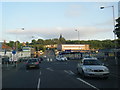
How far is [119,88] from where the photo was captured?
38.9ft

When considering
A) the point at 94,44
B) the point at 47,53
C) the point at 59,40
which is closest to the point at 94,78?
the point at 94,44

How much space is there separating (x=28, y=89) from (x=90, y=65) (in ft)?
23.0

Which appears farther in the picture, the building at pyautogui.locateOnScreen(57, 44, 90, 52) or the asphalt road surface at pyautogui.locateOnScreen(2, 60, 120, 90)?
the building at pyautogui.locateOnScreen(57, 44, 90, 52)

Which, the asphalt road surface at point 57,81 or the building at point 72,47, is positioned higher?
the building at point 72,47

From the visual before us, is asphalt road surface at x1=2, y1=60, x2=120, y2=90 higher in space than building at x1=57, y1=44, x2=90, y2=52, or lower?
lower

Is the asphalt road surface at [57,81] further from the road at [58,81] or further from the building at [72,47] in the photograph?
the building at [72,47]

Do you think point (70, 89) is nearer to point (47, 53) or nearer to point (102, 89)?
point (102, 89)

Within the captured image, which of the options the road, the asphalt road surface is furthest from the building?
the asphalt road surface

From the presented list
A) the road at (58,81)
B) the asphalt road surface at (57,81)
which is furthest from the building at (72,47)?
the asphalt road surface at (57,81)

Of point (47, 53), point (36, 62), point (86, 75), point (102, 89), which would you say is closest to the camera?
point (102, 89)

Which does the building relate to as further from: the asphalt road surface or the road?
the asphalt road surface

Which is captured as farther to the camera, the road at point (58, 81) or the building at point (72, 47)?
the building at point (72, 47)

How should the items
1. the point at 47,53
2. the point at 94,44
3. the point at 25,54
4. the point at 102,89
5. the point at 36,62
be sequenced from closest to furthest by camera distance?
the point at 102,89 → the point at 36,62 → the point at 25,54 → the point at 94,44 → the point at 47,53

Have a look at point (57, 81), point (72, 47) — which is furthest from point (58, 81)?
point (72, 47)
